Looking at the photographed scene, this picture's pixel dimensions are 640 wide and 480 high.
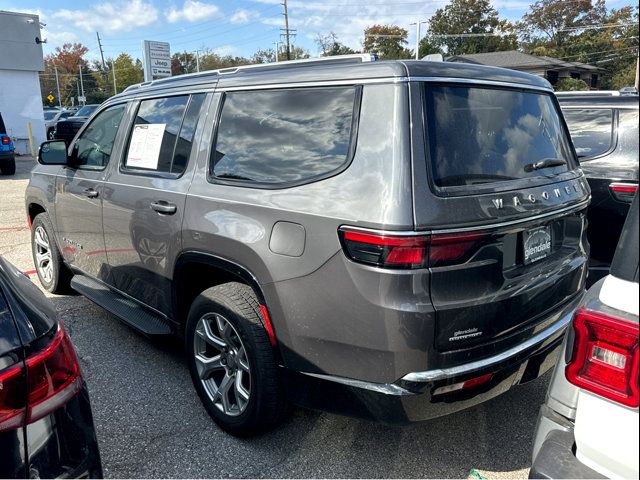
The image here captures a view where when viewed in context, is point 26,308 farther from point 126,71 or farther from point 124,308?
point 126,71

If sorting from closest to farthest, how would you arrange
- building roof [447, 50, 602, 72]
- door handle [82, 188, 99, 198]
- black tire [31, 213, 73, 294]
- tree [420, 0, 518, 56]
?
door handle [82, 188, 99, 198], black tire [31, 213, 73, 294], building roof [447, 50, 602, 72], tree [420, 0, 518, 56]

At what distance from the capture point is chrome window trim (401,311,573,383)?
82.0 inches

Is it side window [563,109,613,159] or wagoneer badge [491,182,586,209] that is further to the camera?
side window [563,109,613,159]

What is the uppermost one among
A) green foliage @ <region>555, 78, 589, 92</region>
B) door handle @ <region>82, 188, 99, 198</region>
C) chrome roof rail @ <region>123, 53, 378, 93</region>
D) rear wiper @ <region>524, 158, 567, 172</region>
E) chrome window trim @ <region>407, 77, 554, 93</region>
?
green foliage @ <region>555, 78, 589, 92</region>

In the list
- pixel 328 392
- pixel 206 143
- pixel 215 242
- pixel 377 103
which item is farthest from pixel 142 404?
pixel 377 103

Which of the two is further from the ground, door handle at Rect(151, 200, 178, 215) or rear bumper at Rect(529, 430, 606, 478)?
door handle at Rect(151, 200, 178, 215)

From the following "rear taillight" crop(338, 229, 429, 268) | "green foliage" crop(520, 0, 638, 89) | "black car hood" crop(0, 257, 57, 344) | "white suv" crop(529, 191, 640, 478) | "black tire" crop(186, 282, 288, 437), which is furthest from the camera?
"green foliage" crop(520, 0, 638, 89)

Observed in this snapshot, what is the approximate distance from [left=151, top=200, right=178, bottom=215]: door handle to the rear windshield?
161 centimetres

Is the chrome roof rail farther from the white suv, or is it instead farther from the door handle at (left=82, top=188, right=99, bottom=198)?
the white suv

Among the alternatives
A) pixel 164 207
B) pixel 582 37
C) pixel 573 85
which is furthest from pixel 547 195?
pixel 582 37

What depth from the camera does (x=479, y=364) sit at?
2.20 m

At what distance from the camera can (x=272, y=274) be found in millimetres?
2375

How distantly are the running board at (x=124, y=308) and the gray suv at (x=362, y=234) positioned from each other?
0.09 metres

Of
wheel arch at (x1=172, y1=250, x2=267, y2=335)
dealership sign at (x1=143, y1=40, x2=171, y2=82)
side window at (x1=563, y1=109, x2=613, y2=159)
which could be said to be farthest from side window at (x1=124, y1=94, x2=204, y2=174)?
dealership sign at (x1=143, y1=40, x2=171, y2=82)
